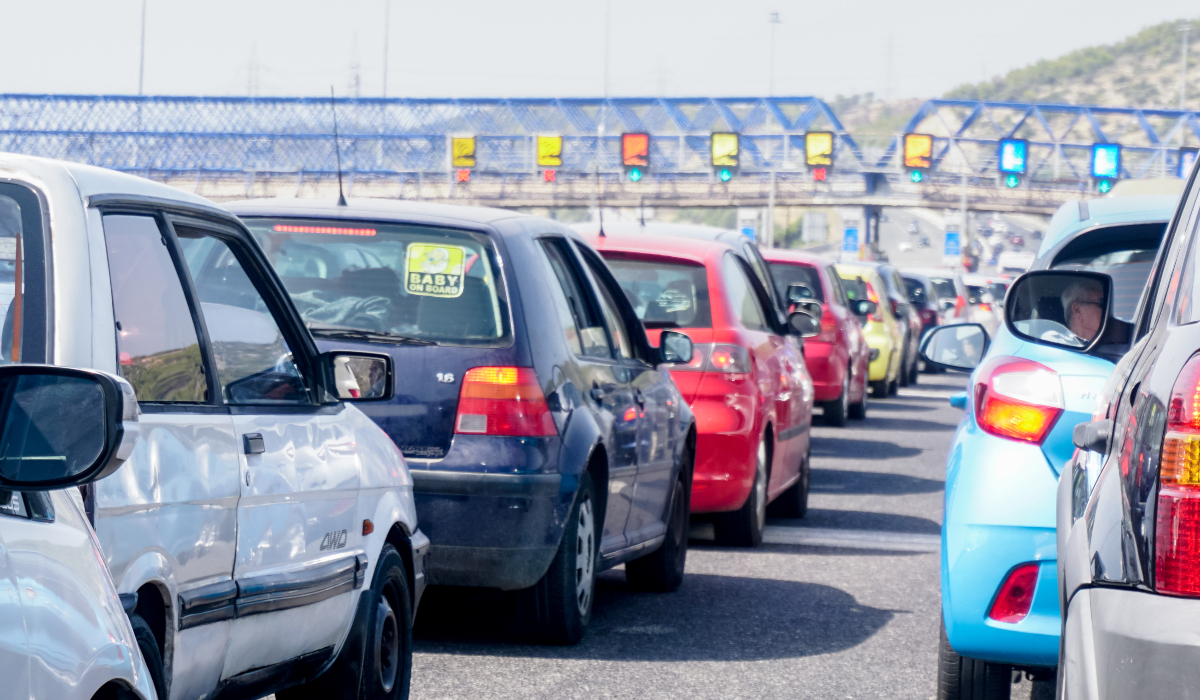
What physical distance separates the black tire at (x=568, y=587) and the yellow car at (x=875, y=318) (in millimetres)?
15321

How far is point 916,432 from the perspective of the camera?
17.5 meters

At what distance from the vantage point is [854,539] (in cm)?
938

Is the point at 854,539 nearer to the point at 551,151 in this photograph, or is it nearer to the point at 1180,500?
the point at 1180,500

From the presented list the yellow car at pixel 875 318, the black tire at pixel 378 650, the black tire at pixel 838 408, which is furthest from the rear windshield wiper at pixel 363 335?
the yellow car at pixel 875 318

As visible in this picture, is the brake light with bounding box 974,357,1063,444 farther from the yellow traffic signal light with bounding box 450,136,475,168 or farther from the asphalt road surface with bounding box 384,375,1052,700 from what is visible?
the yellow traffic signal light with bounding box 450,136,475,168

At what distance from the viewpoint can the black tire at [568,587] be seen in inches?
236

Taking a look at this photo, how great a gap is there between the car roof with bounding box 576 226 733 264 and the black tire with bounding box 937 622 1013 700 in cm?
426

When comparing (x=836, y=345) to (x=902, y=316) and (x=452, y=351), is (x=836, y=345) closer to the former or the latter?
(x=902, y=316)

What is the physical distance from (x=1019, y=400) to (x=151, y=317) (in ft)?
7.21

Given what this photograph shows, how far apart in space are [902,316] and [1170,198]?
18.4 m

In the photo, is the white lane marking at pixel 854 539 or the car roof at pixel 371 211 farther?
the white lane marking at pixel 854 539

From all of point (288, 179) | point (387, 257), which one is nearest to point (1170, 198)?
point (387, 257)

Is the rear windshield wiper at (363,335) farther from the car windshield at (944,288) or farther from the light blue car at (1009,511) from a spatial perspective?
the car windshield at (944,288)

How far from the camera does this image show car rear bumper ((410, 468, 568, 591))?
575cm
